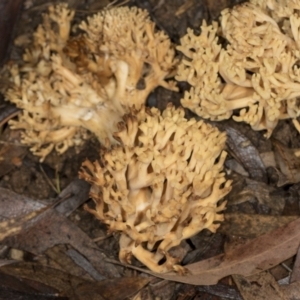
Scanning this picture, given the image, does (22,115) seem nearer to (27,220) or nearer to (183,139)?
(27,220)

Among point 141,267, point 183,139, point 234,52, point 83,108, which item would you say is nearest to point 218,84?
point 234,52

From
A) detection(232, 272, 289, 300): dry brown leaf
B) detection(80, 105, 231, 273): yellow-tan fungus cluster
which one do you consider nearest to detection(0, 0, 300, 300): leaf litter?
detection(232, 272, 289, 300): dry brown leaf

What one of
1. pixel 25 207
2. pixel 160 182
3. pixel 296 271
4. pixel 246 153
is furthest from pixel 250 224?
pixel 25 207

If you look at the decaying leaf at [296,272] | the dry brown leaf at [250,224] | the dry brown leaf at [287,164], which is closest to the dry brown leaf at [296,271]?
the decaying leaf at [296,272]

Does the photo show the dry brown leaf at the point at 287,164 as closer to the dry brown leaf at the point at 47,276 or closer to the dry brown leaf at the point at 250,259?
the dry brown leaf at the point at 250,259

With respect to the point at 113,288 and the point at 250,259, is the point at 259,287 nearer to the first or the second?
the point at 250,259

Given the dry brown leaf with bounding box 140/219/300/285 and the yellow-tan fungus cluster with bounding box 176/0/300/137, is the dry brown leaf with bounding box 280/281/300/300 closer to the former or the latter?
the dry brown leaf with bounding box 140/219/300/285
